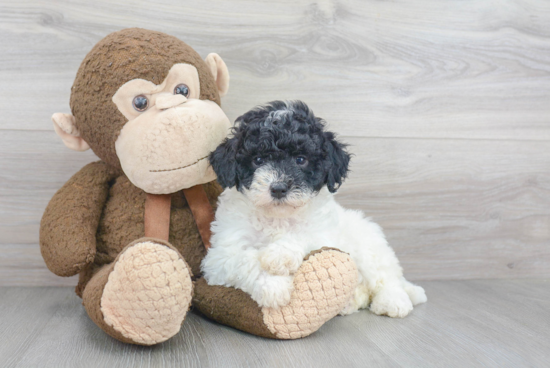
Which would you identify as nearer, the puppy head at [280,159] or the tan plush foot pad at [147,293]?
the tan plush foot pad at [147,293]

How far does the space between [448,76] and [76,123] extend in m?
1.46

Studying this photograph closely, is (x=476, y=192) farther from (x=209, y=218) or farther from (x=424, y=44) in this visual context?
(x=209, y=218)

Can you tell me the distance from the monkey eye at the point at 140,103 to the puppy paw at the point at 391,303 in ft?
3.07

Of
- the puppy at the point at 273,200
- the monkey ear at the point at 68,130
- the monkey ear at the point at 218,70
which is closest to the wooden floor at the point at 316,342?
the puppy at the point at 273,200

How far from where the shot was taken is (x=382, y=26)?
1.86 m

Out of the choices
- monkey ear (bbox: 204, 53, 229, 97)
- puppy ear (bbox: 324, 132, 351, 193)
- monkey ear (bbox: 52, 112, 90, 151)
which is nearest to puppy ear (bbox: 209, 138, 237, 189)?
puppy ear (bbox: 324, 132, 351, 193)

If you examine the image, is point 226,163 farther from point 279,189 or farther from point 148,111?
point 148,111

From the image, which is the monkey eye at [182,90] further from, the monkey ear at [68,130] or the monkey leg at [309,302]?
the monkey leg at [309,302]

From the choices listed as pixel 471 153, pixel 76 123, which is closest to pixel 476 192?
pixel 471 153

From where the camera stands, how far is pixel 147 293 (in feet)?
3.32

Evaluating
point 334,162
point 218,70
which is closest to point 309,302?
point 334,162

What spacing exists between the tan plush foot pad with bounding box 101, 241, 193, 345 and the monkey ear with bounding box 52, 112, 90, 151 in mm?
546

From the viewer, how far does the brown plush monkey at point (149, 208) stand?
3.48 ft

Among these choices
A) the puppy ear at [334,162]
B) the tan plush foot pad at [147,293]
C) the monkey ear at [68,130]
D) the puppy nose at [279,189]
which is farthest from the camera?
the monkey ear at [68,130]
